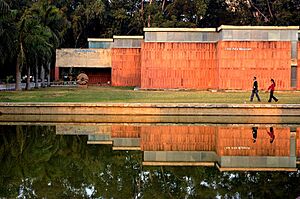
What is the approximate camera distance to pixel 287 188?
986 centimetres

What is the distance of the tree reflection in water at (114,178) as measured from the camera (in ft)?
30.9

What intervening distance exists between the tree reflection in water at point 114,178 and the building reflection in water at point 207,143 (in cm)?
78

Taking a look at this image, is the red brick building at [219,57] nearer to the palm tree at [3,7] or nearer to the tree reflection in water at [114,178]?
the palm tree at [3,7]

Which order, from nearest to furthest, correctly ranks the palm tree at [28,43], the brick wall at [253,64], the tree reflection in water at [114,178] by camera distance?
the tree reflection in water at [114,178] → the palm tree at [28,43] → the brick wall at [253,64]

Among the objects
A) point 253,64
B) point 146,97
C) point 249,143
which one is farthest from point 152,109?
point 253,64

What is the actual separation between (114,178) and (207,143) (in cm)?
581

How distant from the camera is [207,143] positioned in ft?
53.1

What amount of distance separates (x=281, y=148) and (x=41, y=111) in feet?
42.4

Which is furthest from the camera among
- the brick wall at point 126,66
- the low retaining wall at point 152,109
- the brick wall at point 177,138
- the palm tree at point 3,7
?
the brick wall at point 126,66

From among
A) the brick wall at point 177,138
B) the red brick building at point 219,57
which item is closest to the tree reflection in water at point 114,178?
the brick wall at point 177,138

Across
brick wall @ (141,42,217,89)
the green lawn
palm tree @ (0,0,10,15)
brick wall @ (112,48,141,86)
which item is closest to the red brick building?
brick wall @ (141,42,217,89)

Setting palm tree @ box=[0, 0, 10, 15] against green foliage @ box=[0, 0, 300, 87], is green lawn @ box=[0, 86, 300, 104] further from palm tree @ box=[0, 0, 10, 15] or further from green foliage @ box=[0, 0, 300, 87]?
green foliage @ box=[0, 0, 300, 87]

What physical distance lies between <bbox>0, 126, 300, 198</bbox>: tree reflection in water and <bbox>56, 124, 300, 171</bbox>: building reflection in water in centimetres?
78

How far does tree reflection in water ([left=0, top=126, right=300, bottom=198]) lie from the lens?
943 cm
